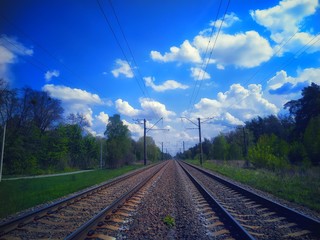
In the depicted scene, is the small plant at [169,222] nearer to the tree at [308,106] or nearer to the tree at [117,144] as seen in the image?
the tree at [117,144]

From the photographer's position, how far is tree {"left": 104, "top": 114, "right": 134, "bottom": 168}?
47.2 m

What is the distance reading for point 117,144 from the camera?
48.8 m

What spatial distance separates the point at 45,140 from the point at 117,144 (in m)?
12.9

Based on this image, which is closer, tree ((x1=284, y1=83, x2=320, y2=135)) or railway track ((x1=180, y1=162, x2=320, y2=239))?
railway track ((x1=180, y1=162, x2=320, y2=239))

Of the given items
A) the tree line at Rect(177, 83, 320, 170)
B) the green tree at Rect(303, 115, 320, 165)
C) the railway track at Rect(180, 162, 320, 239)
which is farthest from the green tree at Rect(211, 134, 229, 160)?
the railway track at Rect(180, 162, 320, 239)

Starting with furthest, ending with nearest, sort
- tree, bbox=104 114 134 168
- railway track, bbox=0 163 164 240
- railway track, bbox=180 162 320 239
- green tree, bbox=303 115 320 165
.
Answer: tree, bbox=104 114 134 168 < green tree, bbox=303 115 320 165 < railway track, bbox=0 163 164 240 < railway track, bbox=180 162 320 239

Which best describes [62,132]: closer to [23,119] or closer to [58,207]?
[23,119]

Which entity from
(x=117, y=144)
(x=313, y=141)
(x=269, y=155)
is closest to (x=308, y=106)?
(x=313, y=141)

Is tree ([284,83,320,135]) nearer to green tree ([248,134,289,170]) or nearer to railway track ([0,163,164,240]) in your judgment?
green tree ([248,134,289,170])

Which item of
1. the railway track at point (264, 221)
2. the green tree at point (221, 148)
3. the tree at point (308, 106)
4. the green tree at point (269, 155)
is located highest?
the tree at point (308, 106)

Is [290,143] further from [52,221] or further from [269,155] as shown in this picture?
[52,221]

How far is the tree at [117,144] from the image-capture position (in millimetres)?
47156

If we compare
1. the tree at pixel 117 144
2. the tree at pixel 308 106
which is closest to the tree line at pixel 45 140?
the tree at pixel 117 144

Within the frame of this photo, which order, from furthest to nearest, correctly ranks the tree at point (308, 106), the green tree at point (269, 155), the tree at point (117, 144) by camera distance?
the tree at point (308, 106) → the tree at point (117, 144) → the green tree at point (269, 155)
